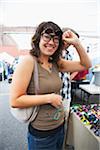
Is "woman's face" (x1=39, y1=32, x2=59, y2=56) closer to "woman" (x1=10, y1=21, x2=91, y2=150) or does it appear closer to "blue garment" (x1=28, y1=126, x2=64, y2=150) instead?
"woman" (x1=10, y1=21, x2=91, y2=150)

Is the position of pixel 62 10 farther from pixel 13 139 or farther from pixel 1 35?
pixel 13 139

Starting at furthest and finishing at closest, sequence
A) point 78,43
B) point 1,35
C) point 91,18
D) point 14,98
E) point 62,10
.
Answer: point 91,18 < point 62,10 < point 1,35 < point 78,43 < point 14,98

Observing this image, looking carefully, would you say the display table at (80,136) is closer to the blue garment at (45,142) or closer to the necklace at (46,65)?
the blue garment at (45,142)

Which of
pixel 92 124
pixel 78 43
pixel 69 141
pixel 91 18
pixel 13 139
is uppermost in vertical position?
pixel 91 18

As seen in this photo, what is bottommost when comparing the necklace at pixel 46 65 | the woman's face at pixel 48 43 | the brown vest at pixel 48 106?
the brown vest at pixel 48 106

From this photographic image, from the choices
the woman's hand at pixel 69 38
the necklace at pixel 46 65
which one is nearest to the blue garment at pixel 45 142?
the necklace at pixel 46 65

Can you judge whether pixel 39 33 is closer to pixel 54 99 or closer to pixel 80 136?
pixel 54 99

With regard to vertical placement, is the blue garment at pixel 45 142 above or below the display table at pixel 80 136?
above

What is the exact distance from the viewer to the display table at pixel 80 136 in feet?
3.87

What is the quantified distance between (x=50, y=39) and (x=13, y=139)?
1.56 metres

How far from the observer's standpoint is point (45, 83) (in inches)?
31.7

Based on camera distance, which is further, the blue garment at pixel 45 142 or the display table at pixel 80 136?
the display table at pixel 80 136

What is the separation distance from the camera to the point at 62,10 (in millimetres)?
2209

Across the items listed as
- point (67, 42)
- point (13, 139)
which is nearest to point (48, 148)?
point (67, 42)
